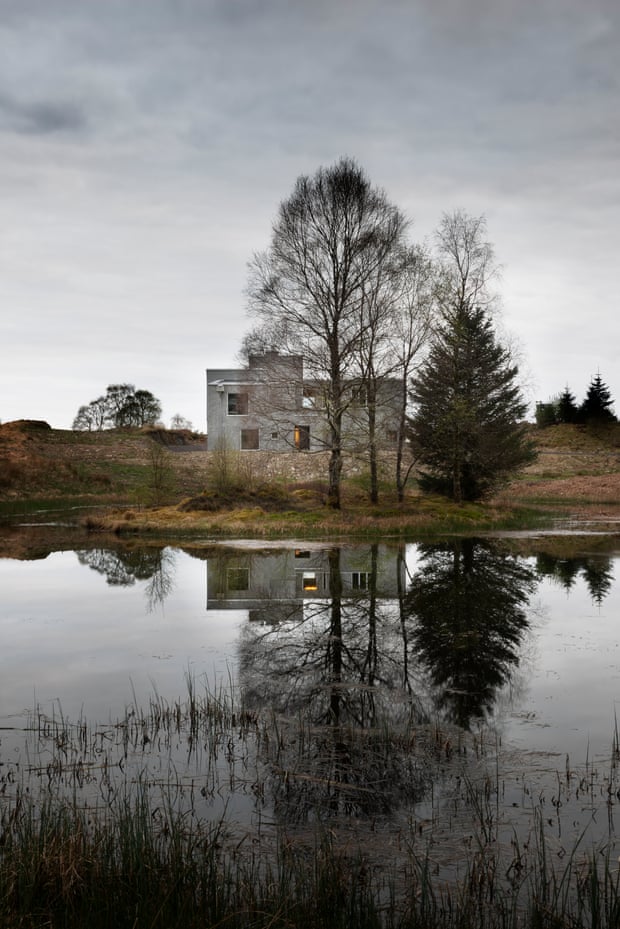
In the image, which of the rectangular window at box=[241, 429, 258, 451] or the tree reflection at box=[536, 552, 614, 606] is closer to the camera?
the tree reflection at box=[536, 552, 614, 606]

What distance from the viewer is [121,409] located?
288 ft

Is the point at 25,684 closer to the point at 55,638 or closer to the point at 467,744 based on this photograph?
the point at 55,638

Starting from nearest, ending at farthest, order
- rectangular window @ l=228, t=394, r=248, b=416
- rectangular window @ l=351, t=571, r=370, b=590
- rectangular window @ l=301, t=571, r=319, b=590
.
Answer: rectangular window @ l=351, t=571, r=370, b=590 < rectangular window @ l=301, t=571, r=319, b=590 < rectangular window @ l=228, t=394, r=248, b=416

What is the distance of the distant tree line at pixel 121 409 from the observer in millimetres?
88000

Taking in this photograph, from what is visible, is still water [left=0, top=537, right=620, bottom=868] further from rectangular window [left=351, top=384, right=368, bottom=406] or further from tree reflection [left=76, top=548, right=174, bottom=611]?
rectangular window [left=351, top=384, right=368, bottom=406]

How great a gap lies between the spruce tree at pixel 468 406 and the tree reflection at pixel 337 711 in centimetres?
1977

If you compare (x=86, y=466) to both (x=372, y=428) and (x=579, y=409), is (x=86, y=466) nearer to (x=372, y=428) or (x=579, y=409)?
(x=372, y=428)

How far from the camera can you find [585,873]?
4715 millimetres

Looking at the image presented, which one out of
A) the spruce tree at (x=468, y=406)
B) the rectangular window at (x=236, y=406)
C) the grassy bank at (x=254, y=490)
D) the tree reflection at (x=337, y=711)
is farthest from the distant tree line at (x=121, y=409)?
the tree reflection at (x=337, y=711)

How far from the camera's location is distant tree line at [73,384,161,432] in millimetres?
88000

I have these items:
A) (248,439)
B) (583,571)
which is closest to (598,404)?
(248,439)

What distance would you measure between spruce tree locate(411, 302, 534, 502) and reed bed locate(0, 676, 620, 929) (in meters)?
25.3

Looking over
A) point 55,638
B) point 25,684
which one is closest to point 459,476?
point 55,638

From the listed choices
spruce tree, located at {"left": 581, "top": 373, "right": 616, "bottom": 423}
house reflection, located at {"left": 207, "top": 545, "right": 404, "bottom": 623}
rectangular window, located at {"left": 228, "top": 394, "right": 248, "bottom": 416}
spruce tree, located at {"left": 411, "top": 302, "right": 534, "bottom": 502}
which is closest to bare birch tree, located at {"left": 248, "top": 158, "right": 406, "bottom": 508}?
spruce tree, located at {"left": 411, "top": 302, "right": 534, "bottom": 502}
